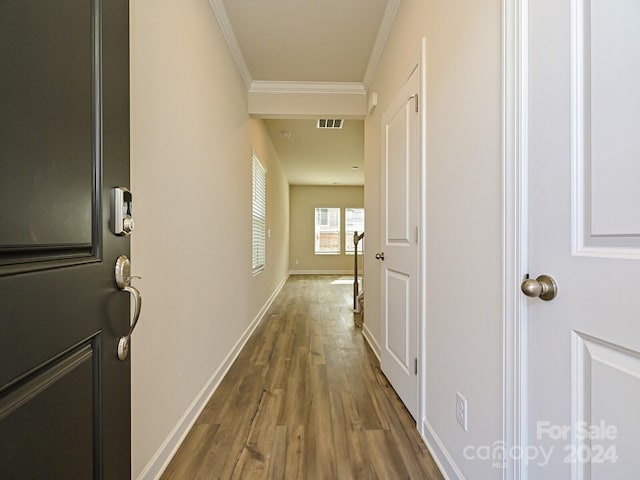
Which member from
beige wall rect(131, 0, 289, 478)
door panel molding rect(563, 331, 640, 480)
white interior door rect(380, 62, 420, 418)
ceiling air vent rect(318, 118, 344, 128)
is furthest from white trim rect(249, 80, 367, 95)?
door panel molding rect(563, 331, 640, 480)

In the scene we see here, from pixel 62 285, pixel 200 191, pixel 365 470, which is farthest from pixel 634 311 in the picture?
pixel 200 191

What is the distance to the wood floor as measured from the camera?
150 centimetres

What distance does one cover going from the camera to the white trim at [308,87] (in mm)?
3459

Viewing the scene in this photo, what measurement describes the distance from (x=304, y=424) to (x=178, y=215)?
52.4 inches

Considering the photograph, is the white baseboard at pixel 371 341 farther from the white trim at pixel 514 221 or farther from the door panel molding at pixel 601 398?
the door panel molding at pixel 601 398

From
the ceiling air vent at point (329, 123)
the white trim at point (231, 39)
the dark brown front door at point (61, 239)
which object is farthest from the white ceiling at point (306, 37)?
the dark brown front door at point (61, 239)

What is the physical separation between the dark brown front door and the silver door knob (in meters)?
1.01

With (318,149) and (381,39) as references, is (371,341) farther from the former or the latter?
(318,149)

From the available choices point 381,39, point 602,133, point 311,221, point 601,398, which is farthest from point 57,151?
point 311,221

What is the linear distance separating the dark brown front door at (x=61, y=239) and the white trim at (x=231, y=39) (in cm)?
185

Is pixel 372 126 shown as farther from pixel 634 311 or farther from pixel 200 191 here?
pixel 634 311

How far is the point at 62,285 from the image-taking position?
22.7 inches

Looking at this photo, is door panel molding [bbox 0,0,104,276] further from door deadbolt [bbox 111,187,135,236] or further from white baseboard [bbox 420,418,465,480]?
white baseboard [bbox 420,418,465,480]

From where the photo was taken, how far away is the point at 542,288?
2.78 feet
